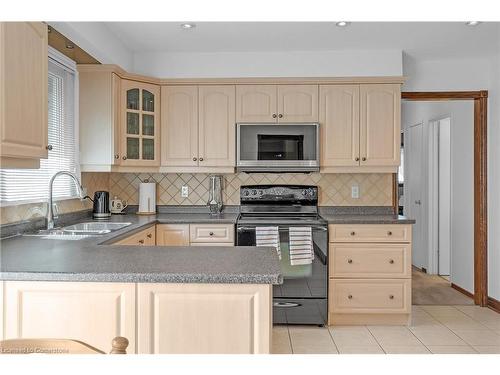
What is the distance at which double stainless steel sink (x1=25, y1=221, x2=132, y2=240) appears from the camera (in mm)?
2723

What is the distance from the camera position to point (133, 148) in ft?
12.6

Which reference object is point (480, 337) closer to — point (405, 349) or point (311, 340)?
point (405, 349)

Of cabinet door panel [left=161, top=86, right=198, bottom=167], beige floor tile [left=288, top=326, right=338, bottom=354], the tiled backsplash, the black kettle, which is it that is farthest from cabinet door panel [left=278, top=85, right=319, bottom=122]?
beige floor tile [left=288, top=326, right=338, bottom=354]

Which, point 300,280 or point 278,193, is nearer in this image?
point 300,280

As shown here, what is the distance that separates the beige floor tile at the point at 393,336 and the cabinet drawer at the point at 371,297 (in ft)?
0.43

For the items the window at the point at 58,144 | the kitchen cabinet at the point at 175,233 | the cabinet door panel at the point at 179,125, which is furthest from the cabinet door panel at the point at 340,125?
the window at the point at 58,144

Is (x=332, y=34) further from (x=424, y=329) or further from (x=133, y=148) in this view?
(x=424, y=329)

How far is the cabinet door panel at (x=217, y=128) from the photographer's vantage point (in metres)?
3.94

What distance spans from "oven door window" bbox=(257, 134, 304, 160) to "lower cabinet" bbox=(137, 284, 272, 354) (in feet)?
7.70

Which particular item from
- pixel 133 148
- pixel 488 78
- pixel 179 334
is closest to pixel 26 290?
pixel 179 334

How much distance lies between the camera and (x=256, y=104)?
3932 mm

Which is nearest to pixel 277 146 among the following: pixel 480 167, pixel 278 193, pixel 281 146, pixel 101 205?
pixel 281 146

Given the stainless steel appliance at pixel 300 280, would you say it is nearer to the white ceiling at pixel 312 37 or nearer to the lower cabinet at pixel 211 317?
the white ceiling at pixel 312 37

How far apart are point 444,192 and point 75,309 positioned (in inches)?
189
